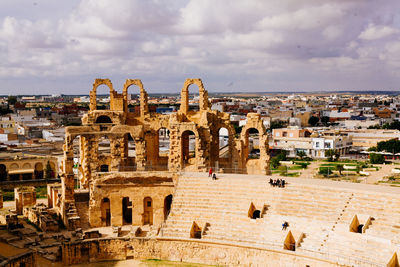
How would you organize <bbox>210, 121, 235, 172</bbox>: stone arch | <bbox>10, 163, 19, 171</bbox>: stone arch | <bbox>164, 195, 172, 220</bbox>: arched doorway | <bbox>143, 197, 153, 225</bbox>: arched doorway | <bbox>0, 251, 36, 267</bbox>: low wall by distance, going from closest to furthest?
<bbox>0, 251, 36, 267</bbox>: low wall
<bbox>164, 195, 172, 220</bbox>: arched doorway
<bbox>143, 197, 153, 225</bbox>: arched doorway
<bbox>210, 121, 235, 172</bbox>: stone arch
<bbox>10, 163, 19, 171</bbox>: stone arch

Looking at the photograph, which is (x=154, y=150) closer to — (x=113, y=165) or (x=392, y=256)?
(x=113, y=165)

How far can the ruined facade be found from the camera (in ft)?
113

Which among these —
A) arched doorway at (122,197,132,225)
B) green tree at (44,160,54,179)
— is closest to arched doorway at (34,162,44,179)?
green tree at (44,160,54,179)

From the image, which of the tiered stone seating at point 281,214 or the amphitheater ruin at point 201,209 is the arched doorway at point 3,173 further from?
the tiered stone seating at point 281,214

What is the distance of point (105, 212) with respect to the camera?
35.0m

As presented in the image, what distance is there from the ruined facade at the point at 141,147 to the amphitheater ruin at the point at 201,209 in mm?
87

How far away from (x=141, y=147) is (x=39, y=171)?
33330 mm

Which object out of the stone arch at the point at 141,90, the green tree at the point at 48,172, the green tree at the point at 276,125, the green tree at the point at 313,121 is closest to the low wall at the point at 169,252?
the stone arch at the point at 141,90

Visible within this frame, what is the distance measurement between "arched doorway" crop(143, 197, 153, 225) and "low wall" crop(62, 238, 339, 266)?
4.65 m

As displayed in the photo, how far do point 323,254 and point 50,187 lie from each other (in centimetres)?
2581

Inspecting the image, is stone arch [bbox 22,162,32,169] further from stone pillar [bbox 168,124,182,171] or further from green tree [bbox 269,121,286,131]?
green tree [bbox 269,121,286,131]

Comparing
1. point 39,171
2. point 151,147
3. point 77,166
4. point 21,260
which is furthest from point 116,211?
point 39,171

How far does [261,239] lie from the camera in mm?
27750

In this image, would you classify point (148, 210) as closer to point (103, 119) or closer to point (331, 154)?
point (103, 119)
